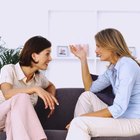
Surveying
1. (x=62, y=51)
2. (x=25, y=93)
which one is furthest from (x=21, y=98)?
(x=62, y=51)

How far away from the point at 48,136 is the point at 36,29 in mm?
3696

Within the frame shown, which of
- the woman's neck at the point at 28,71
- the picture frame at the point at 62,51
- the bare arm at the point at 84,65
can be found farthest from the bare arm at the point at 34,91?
the picture frame at the point at 62,51

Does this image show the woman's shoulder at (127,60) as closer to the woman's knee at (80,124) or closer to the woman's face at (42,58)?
the woman's knee at (80,124)

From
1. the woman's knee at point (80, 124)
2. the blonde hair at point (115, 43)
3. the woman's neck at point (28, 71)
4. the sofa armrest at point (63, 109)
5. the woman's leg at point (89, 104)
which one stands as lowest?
the sofa armrest at point (63, 109)

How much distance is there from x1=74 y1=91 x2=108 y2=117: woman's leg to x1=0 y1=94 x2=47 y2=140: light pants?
51 cm

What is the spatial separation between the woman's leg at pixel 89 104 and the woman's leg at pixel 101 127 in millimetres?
488

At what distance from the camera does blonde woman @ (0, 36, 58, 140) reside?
2398 millimetres

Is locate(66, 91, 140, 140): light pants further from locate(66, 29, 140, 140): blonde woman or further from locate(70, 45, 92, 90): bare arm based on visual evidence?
locate(70, 45, 92, 90): bare arm

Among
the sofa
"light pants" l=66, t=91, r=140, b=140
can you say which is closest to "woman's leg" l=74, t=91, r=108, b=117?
the sofa

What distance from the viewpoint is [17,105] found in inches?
95.7

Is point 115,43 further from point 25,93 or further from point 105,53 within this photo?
point 25,93

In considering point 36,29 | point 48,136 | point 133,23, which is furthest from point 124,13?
point 48,136

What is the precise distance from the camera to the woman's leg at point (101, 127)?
2.27 metres

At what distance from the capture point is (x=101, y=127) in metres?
2.33
